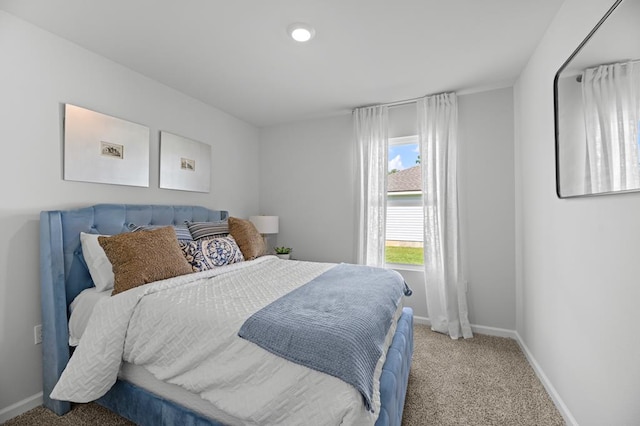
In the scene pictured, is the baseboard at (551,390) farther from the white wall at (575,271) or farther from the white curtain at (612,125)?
the white curtain at (612,125)

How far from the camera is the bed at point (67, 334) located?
1.36 meters

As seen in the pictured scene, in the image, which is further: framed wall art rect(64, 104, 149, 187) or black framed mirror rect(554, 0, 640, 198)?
framed wall art rect(64, 104, 149, 187)

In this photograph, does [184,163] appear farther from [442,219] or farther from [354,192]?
[442,219]

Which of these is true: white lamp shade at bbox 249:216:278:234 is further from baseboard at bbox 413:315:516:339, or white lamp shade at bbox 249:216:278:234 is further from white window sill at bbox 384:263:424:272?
baseboard at bbox 413:315:516:339

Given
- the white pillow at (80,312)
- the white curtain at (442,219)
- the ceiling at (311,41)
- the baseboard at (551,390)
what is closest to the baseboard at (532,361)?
the baseboard at (551,390)

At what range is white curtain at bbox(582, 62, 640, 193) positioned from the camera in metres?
1.04

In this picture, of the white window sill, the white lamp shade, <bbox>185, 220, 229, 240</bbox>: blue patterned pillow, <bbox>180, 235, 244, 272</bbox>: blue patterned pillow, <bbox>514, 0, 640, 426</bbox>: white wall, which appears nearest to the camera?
<bbox>514, 0, 640, 426</bbox>: white wall

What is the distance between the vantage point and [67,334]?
5.94 ft

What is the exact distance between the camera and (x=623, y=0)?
1.10 meters

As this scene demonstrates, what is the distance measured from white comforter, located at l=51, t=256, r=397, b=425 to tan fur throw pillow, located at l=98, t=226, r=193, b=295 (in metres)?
0.13

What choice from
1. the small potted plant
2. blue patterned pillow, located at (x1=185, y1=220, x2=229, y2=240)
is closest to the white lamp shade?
the small potted plant

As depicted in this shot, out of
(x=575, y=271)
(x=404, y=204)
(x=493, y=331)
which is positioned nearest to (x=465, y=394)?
(x=575, y=271)

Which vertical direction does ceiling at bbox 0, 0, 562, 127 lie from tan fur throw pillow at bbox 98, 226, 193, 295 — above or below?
above

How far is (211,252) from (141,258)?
581 mm
